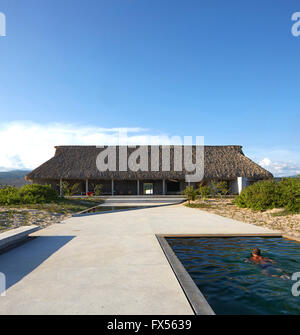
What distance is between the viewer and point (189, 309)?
8.84ft

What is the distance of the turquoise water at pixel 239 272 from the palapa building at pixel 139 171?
20.4 meters

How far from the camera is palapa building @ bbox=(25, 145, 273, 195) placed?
26750 millimetres

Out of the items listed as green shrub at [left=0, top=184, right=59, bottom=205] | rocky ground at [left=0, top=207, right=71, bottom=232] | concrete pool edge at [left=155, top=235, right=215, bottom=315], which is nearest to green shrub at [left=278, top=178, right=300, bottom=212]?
concrete pool edge at [left=155, top=235, right=215, bottom=315]

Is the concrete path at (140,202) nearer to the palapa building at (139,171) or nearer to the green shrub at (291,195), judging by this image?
the palapa building at (139,171)

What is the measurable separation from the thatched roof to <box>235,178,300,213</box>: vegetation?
516 inches

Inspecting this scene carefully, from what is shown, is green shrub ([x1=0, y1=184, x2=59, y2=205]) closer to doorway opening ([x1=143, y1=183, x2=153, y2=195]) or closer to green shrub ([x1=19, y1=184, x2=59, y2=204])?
green shrub ([x1=19, y1=184, x2=59, y2=204])

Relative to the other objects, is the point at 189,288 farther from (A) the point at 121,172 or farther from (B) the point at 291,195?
(A) the point at 121,172

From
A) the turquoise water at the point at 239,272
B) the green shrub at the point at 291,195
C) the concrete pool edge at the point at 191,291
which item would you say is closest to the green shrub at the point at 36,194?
the turquoise water at the point at 239,272

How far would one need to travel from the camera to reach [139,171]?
89.5ft

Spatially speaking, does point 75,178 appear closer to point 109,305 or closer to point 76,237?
point 76,237

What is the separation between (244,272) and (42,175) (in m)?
25.8
